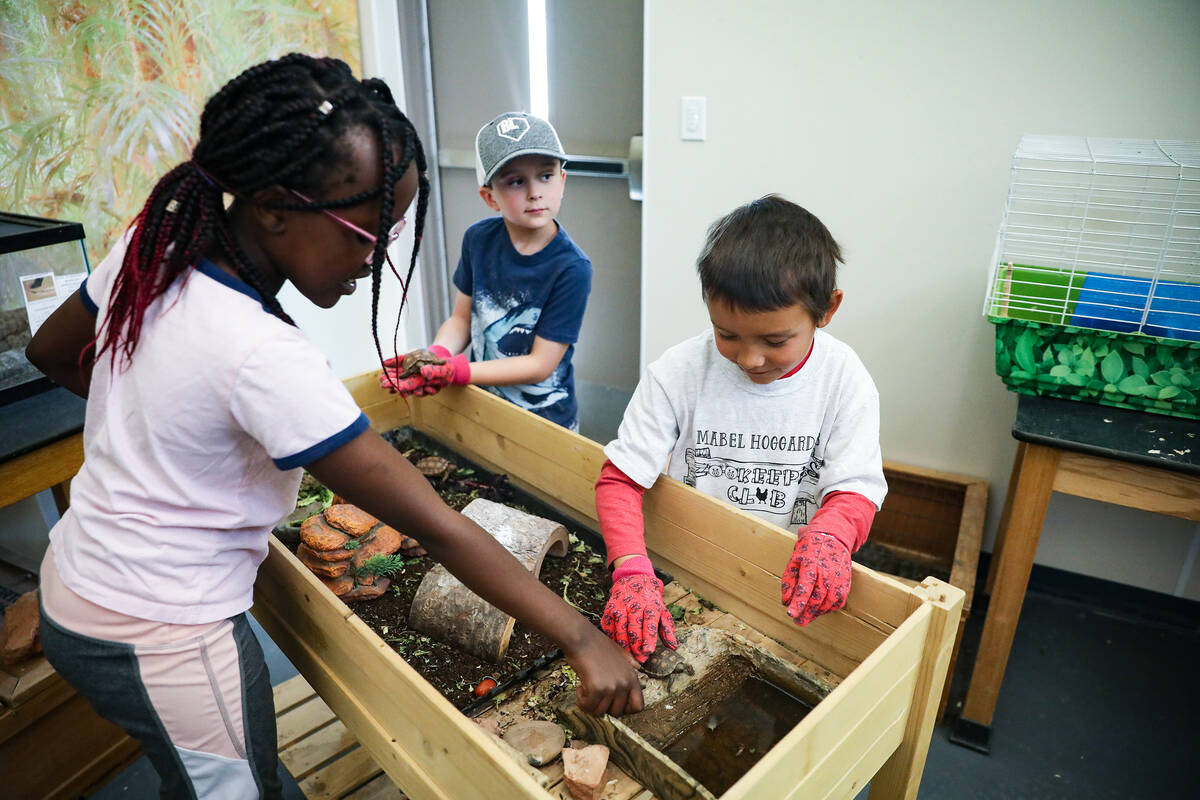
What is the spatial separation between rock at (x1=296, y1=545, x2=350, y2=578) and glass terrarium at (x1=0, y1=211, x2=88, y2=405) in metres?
0.86

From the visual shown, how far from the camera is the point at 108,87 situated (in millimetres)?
2363

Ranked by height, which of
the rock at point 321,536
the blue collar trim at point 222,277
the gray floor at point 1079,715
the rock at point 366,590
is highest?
the blue collar trim at point 222,277

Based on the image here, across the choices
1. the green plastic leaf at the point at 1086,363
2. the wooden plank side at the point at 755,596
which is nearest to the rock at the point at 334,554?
the wooden plank side at the point at 755,596

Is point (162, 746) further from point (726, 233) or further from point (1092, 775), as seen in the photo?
point (1092, 775)

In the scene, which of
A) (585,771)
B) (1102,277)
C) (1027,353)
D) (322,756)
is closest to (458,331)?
(322,756)

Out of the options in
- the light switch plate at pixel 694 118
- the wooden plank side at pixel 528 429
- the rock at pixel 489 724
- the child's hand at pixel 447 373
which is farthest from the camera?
the light switch plate at pixel 694 118

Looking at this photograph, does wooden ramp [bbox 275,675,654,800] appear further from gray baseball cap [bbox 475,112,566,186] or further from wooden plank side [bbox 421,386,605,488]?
gray baseball cap [bbox 475,112,566,186]

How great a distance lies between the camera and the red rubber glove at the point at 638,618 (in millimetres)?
1054

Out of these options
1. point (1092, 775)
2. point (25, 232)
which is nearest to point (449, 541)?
point (25, 232)

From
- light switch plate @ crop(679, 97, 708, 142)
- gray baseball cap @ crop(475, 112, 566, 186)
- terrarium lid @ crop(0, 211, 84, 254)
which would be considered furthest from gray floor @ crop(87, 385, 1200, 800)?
light switch plate @ crop(679, 97, 708, 142)

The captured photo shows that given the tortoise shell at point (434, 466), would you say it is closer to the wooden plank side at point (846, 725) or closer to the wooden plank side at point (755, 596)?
the wooden plank side at point (755, 596)

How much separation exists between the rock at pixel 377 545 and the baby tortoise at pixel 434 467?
0.76 feet

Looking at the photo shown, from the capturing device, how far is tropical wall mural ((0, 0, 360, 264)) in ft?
7.10

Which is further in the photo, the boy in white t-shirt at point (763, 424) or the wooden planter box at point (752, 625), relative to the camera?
the boy in white t-shirt at point (763, 424)
